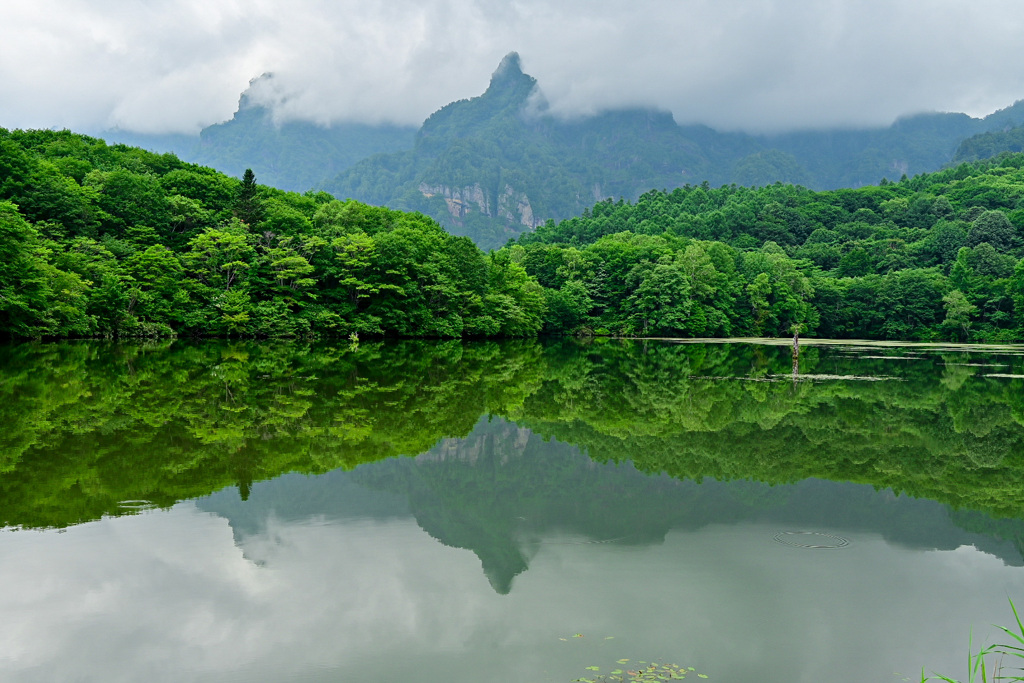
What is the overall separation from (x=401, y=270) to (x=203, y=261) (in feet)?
38.2

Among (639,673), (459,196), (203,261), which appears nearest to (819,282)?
(203,261)

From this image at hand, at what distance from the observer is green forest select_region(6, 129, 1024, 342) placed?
118 feet

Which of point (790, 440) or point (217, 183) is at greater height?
point (217, 183)

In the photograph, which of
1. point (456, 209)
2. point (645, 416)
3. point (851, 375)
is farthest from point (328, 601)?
point (456, 209)

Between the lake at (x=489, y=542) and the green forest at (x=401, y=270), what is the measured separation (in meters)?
24.5

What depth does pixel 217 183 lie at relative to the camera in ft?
159

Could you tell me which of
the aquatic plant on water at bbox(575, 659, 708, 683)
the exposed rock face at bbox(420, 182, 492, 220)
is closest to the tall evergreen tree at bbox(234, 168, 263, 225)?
the aquatic plant on water at bbox(575, 659, 708, 683)

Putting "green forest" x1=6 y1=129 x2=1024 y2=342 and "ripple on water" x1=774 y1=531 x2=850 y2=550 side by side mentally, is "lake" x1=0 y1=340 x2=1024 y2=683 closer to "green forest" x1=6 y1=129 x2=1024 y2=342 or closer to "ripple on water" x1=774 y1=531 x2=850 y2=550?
"ripple on water" x1=774 y1=531 x2=850 y2=550

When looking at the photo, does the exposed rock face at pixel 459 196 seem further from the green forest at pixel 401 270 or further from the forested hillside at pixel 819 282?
the forested hillside at pixel 819 282

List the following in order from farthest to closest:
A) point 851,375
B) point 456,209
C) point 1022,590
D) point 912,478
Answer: point 456,209 → point 851,375 → point 912,478 → point 1022,590

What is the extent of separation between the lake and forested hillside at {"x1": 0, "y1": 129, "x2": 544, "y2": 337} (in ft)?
73.7

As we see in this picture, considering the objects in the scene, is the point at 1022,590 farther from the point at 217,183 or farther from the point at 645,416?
the point at 217,183

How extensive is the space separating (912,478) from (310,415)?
896 cm

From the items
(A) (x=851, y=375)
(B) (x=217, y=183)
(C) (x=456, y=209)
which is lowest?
(A) (x=851, y=375)
